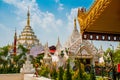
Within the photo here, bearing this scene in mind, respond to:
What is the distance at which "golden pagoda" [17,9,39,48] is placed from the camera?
4698 centimetres

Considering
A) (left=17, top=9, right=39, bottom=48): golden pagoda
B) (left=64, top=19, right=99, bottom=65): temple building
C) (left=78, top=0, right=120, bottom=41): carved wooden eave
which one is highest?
(left=17, top=9, right=39, bottom=48): golden pagoda

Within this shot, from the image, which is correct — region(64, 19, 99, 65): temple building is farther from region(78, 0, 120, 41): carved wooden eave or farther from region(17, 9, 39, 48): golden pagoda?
region(78, 0, 120, 41): carved wooden eave

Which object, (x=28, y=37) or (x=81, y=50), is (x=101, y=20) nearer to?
(x=81, y=50)

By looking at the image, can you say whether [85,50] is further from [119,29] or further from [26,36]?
[119,29]

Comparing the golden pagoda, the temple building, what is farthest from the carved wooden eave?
the golden pagoda

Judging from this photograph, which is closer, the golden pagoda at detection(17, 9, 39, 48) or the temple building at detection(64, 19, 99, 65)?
the temple building at detection(64, 19, 99, 65)

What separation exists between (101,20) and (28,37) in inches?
1744

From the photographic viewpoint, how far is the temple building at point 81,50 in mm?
30108

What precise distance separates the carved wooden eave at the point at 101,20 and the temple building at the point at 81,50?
2487cm

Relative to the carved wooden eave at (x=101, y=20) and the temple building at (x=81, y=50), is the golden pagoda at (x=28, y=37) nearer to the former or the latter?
the temple building at (x=81, y=50)

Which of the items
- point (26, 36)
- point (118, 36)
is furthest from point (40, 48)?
point (118, 36)

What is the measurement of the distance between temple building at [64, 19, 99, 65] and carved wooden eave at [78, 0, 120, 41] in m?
24.9

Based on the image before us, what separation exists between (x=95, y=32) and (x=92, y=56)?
28057 mm

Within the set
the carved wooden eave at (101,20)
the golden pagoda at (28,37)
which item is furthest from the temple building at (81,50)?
the carved wooden eave at (101,20)
